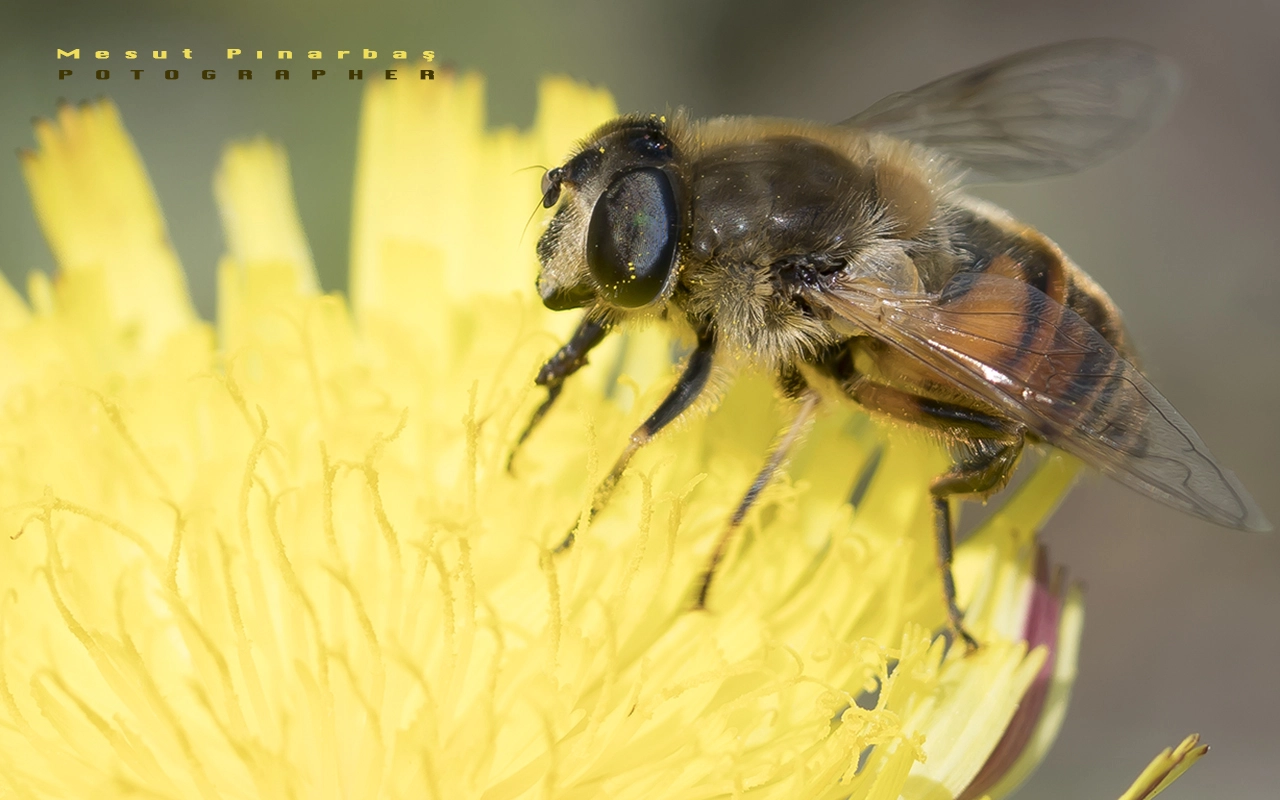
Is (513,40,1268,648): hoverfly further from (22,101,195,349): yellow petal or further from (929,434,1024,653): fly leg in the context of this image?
(22,101,195,349): yellow petal

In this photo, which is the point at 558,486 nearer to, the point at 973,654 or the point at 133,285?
the point at 973,654

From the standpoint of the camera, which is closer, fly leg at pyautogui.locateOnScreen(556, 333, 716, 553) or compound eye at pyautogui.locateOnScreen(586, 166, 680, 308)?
compound eye at pyautogui.locateOnScreen(586, 166, 680, 308)

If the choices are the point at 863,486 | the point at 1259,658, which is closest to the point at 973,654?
the point at 863,486

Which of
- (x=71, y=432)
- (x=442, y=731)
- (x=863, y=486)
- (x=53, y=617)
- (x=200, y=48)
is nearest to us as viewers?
(x=442, y=731)

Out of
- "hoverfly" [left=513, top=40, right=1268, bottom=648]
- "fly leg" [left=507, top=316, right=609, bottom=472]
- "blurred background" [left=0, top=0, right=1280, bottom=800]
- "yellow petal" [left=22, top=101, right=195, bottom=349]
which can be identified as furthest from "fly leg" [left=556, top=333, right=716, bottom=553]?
"blurred background" [left=0, top=0, right=1280, bottom=800]

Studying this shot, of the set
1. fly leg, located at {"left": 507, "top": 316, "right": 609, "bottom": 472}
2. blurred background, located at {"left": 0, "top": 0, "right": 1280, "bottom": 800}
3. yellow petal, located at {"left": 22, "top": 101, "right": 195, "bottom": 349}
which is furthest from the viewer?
blurred background, located at {"left": 0, "top": 0, "right": 1280, "bottom": 800}

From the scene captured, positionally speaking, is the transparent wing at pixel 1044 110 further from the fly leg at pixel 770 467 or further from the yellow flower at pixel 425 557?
the fly leg at pixel 770 467
